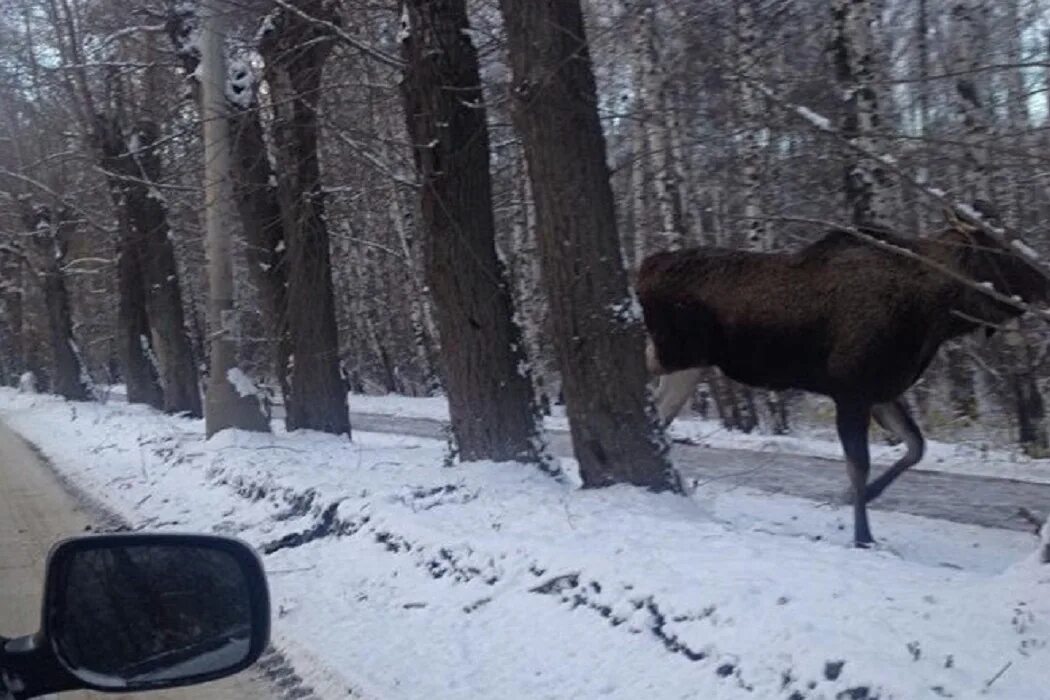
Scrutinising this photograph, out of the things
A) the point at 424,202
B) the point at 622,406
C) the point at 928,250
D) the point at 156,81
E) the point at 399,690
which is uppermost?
the point at 156,81

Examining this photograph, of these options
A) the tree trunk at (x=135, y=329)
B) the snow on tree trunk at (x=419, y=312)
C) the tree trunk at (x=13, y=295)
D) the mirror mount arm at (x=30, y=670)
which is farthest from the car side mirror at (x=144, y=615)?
the tree trunk at (x=13, y=295)

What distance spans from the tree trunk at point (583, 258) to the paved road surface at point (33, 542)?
148 inches

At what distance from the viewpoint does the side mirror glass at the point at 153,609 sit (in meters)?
3.16

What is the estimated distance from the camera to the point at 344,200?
2000 cm

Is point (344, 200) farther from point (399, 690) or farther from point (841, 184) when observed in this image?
point (399, 690)

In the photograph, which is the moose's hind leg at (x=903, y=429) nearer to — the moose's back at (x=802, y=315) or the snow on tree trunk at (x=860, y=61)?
the moose's back at (x=802, y=315)

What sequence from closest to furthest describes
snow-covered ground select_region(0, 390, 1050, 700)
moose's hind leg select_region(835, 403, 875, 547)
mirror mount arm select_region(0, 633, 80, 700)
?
mirror mount arm select_region(0, 633, 80, 700) < snow-covered ground select_region(0, 390, 1050, 700) < moose's hind leg select_region(835, 403, 875, 547)

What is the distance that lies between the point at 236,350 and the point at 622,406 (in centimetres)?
882

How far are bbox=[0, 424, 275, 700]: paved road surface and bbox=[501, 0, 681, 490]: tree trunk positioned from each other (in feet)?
12.3

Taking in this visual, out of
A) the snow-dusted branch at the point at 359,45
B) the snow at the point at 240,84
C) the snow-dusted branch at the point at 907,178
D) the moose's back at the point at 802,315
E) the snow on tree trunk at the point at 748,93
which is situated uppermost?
the snow at the point at 240,84

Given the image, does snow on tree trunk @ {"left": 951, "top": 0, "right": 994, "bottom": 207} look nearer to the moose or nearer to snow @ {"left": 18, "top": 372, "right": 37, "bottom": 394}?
the moose

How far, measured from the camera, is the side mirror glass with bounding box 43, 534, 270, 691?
124 inches

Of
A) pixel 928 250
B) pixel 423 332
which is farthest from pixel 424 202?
pixel 423 332

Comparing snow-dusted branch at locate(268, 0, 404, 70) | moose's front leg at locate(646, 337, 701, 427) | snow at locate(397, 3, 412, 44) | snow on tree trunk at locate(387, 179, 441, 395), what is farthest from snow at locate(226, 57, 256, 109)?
snow on tree trunk at locate(387, 179, 441, 395)
